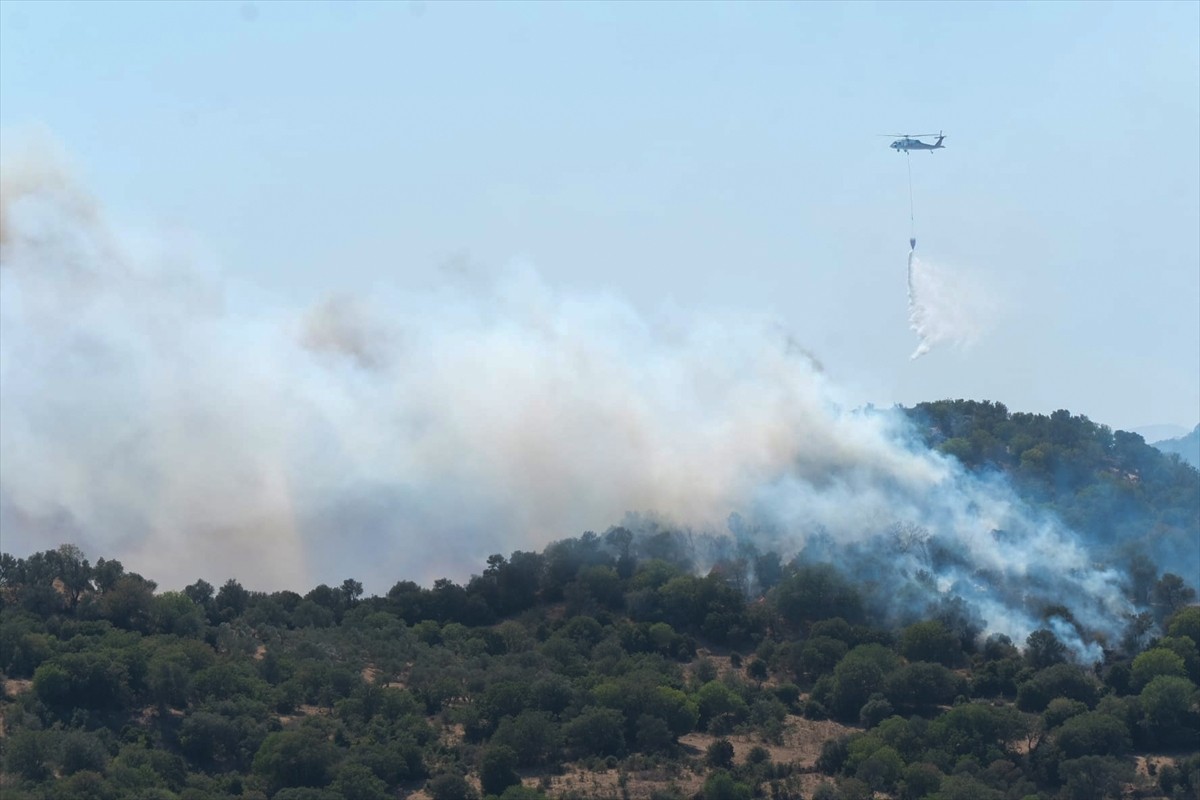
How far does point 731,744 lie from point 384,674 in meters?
17.3

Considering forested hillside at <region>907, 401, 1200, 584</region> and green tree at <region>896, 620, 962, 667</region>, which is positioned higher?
forested hillside at <region>907, 401, 1200, 584</region>

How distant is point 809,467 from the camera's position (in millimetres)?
112938

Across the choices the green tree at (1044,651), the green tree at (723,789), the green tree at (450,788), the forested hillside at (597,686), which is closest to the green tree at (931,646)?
the forested hillside at (597,686)

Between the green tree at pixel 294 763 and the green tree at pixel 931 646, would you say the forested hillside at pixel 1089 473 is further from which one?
the green tree at pixel 294 763

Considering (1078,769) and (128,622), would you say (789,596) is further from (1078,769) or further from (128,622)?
(128,622)

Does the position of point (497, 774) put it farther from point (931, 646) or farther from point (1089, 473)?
point (1089, 473)

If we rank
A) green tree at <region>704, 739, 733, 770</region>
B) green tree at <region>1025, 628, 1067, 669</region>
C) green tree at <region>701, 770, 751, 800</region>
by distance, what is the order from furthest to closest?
green tree at <region>1025, 628, 1067, 669</region> → green tree at <region>704, 739, 733, 770</region> → green tree at <region>701, 770, 751, 800</region>

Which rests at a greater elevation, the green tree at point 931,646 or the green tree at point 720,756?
the green tree at point 931,646

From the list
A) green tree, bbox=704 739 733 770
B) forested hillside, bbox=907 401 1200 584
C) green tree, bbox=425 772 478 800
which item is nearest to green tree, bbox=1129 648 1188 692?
forested hillside, bbox=907 401 1200 584

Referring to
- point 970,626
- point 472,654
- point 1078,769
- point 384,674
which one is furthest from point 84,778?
point 970,626

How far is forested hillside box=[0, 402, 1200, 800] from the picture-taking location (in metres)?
76.4

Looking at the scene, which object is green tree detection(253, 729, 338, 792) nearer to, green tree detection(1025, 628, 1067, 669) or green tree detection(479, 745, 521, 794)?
green tree detection(479, 745, 521, 794)

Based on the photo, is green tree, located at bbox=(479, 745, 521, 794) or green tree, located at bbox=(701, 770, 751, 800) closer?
green tree, located at bbox=(701, 770, 751, 800)

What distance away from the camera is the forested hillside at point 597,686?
7644cm
